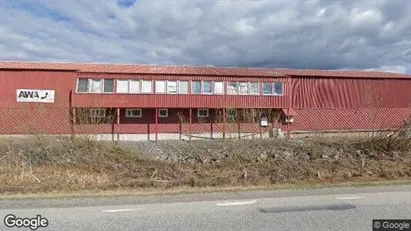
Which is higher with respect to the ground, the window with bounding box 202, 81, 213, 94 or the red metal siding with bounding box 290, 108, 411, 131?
the window with bounding box 202, 81, 213, 94

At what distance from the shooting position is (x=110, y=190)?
8781mm

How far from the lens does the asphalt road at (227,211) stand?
18.0ft

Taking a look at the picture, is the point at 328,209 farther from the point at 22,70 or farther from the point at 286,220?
the point at 22,70

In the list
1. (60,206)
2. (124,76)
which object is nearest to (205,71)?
(124,76)

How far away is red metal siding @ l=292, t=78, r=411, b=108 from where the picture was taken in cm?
3164

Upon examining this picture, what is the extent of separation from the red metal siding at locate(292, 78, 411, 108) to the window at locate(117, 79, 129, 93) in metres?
14.5

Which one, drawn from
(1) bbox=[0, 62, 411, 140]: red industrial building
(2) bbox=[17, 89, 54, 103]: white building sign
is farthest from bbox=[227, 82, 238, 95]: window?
(2) bbox=[17, 89, 54, 103]: white building sign

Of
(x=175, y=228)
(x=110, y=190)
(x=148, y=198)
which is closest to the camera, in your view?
(x=175, y=228)

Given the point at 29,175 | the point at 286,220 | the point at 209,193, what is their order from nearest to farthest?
the point at 286,220
the point at 209,193
the point at 29,175

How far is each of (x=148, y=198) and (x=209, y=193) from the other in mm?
1470

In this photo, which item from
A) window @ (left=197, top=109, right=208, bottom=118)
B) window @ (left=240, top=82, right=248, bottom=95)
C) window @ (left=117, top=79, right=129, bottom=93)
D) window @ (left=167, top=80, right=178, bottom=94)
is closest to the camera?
window @ (left=117, top=79, right=129, bottom=93)

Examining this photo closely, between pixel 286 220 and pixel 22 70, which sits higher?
pixel 22 70

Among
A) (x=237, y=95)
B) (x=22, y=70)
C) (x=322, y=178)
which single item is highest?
(x=22, y=70)

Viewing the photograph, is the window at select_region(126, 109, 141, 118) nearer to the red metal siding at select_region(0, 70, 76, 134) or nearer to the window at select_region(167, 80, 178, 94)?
the window at select_region(167, 80, 178, 94)
